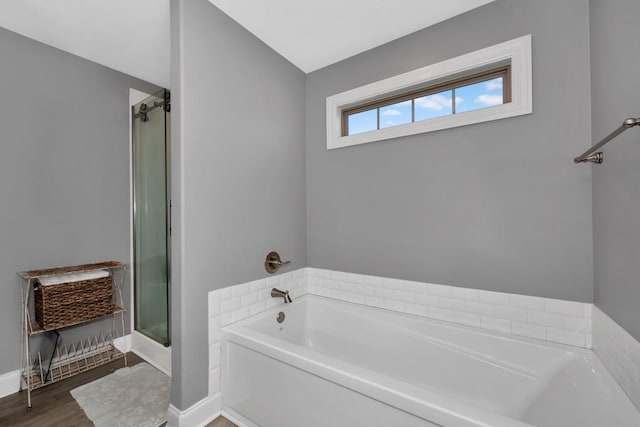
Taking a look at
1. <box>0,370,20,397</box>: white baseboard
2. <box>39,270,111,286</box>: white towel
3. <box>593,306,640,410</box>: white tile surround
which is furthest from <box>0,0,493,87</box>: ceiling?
<box>0,370,20,397</box>: white baseboard

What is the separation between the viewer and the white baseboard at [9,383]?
1.97m

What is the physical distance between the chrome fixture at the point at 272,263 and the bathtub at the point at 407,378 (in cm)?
32

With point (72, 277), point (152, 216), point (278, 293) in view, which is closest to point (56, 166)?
point (152, 216)

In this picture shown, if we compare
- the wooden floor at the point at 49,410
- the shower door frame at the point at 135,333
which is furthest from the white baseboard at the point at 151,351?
the wooden floor at the point at 49,410

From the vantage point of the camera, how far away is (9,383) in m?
2.00

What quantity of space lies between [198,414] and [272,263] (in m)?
1.05

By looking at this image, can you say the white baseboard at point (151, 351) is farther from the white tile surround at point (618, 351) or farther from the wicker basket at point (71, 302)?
the white tile surround at point (618, 351)

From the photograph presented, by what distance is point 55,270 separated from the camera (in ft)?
7.18

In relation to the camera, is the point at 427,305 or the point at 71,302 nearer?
the point at 427,305

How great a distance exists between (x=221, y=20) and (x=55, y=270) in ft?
7.37

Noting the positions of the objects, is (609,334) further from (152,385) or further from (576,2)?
(152,385)

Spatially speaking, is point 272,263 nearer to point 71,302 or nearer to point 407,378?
point 407,378

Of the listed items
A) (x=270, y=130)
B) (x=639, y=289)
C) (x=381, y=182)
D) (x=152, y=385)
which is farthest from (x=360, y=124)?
(x=152, y=385)

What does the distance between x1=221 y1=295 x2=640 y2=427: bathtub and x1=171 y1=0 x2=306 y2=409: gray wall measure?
0.32 m
